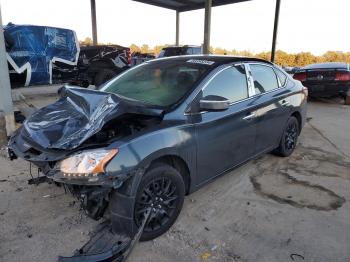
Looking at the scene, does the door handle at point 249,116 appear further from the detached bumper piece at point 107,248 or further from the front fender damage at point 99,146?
the detached bumper piece at point 107,248

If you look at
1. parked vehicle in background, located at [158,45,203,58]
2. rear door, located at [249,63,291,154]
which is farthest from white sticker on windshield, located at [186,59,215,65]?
parked vehicle in background, located at [158,45,203,58]

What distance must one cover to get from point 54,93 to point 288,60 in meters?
25.4

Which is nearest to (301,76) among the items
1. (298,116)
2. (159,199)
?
(298,116)

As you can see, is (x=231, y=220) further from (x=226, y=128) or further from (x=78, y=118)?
(x=78, y=118)

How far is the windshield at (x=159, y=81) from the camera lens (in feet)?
11.3

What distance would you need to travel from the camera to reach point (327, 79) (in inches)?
412

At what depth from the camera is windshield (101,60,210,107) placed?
3.45 meters

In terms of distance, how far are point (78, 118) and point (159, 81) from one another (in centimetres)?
115

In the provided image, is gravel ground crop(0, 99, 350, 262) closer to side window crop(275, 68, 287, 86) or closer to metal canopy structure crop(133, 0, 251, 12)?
side window crop(275, 68, 287, 86)

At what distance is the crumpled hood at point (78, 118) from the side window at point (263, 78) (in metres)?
1.73

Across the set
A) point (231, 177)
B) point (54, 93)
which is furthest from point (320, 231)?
point (54, 93)

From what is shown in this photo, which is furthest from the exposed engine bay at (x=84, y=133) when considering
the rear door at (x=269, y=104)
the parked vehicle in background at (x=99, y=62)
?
the parked vehicle in background at (x=99, y=62)

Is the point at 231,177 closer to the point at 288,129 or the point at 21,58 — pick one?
the point at 288,129

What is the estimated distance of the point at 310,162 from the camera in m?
5.16
